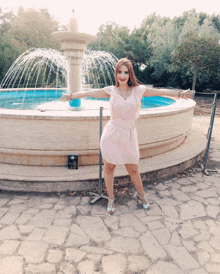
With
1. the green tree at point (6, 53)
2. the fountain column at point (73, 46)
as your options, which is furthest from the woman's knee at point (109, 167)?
the green tree at point (6, 53)

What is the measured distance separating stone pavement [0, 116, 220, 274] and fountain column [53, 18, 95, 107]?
3.29 meters

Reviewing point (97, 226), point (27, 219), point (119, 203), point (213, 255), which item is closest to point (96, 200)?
point (119, 203)

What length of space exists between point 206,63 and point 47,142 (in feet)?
51.6

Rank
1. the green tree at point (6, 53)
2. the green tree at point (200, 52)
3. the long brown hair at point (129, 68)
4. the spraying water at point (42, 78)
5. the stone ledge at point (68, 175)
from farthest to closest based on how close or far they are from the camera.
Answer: the green tree at point (6, 53) → the green tree at point (200, 52) → the spraying water at point (42, 78) → the stone ledge at point (68, 175) → the long brown hair at point (129, 68)

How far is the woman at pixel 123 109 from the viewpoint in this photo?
9.02 ft

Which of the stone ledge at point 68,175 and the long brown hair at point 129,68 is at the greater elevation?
the long brown hair at point 129,68

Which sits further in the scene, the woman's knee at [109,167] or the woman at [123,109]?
the woman's knee at [109,167]

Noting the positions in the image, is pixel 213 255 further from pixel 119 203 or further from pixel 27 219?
pixel 27 219

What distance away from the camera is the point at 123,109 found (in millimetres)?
2740

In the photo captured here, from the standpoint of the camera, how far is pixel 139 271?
220 cm

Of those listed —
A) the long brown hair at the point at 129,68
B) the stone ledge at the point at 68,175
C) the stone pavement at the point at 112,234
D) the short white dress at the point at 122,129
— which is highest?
the long brown hair at the point at 129,68

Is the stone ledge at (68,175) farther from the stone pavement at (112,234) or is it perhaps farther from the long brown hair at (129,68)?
the long brown hair at (129,68)

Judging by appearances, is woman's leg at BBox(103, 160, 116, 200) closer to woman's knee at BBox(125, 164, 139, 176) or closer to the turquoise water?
woman's knee at BBox(125, 164, 139, 176)

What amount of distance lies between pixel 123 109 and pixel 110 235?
145 centimetres
